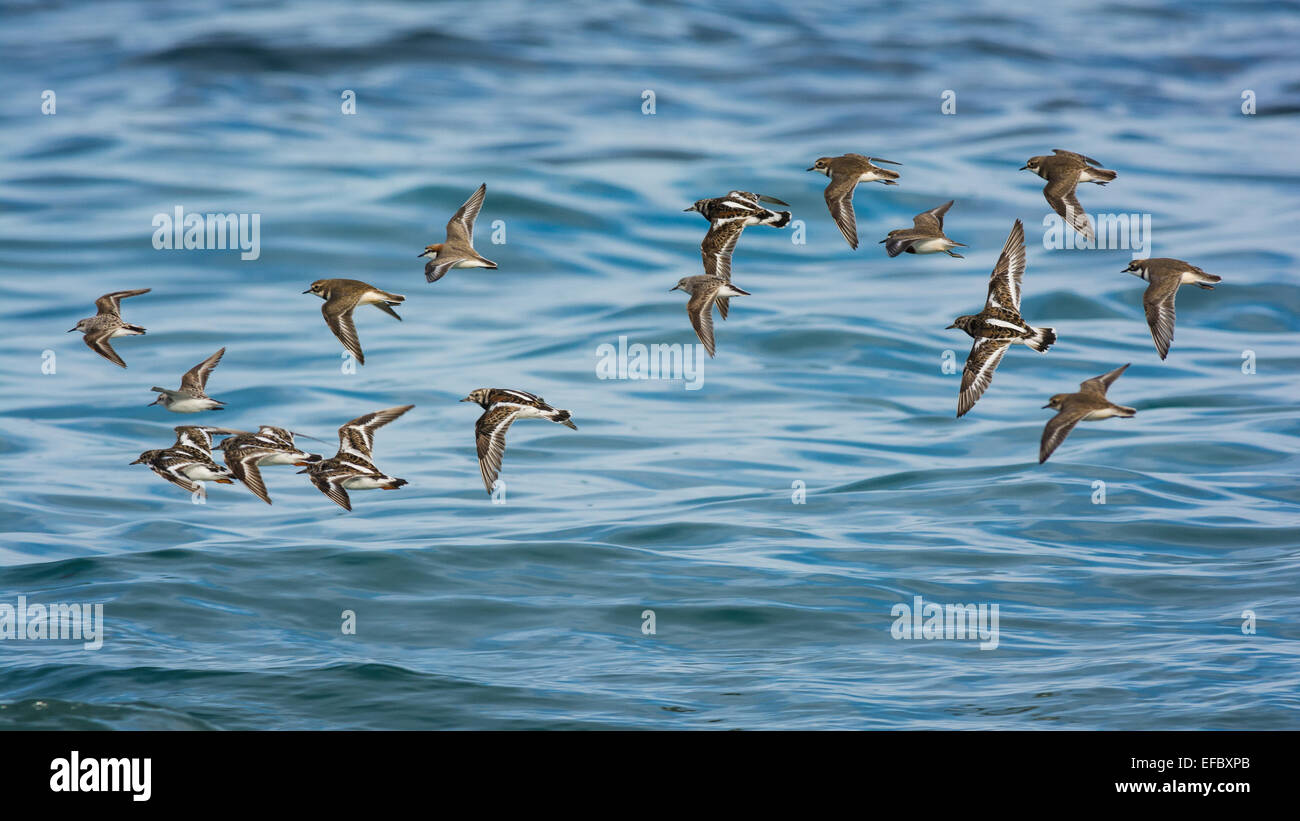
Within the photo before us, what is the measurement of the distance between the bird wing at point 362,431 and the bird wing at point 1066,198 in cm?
525

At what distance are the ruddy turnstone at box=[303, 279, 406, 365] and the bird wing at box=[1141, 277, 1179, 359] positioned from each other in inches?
210

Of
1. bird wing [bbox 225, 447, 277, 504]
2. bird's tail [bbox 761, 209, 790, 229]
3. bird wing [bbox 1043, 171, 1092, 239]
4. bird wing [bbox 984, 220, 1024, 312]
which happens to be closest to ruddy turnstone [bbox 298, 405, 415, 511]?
bird wing [bbox 225, 447, 277, 504]

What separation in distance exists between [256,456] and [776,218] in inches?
168

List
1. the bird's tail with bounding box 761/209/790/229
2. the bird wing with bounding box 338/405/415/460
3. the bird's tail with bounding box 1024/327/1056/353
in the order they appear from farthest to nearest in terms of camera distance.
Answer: the bird wing with bounding box 338/405/415/460 < the bird's tail with bounding box 761/209/790/229 < the bird's tail with bounding box 1024/327/1056/353

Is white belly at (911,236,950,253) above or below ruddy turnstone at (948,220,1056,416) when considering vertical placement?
above

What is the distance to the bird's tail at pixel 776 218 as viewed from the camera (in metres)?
11.0

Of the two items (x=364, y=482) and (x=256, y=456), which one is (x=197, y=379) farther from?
(x=364, y=482)

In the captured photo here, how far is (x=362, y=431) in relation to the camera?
41.9 ft

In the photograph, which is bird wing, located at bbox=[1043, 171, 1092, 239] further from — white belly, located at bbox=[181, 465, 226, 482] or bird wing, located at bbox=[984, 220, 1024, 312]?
white belly, located at bbox=[181, 465, 226, 482]

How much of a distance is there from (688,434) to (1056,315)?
781 cm

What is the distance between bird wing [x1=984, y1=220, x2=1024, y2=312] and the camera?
37.8 feet

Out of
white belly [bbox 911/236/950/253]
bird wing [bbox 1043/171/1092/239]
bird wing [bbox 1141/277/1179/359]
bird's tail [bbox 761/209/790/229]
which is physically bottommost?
bird wing [bbox 1141/277/1179/359]

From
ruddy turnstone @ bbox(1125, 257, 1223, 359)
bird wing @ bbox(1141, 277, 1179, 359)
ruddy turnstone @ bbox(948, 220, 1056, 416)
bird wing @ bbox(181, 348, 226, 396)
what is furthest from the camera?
bird wing @ bbox(181, 348, 226, 396)
